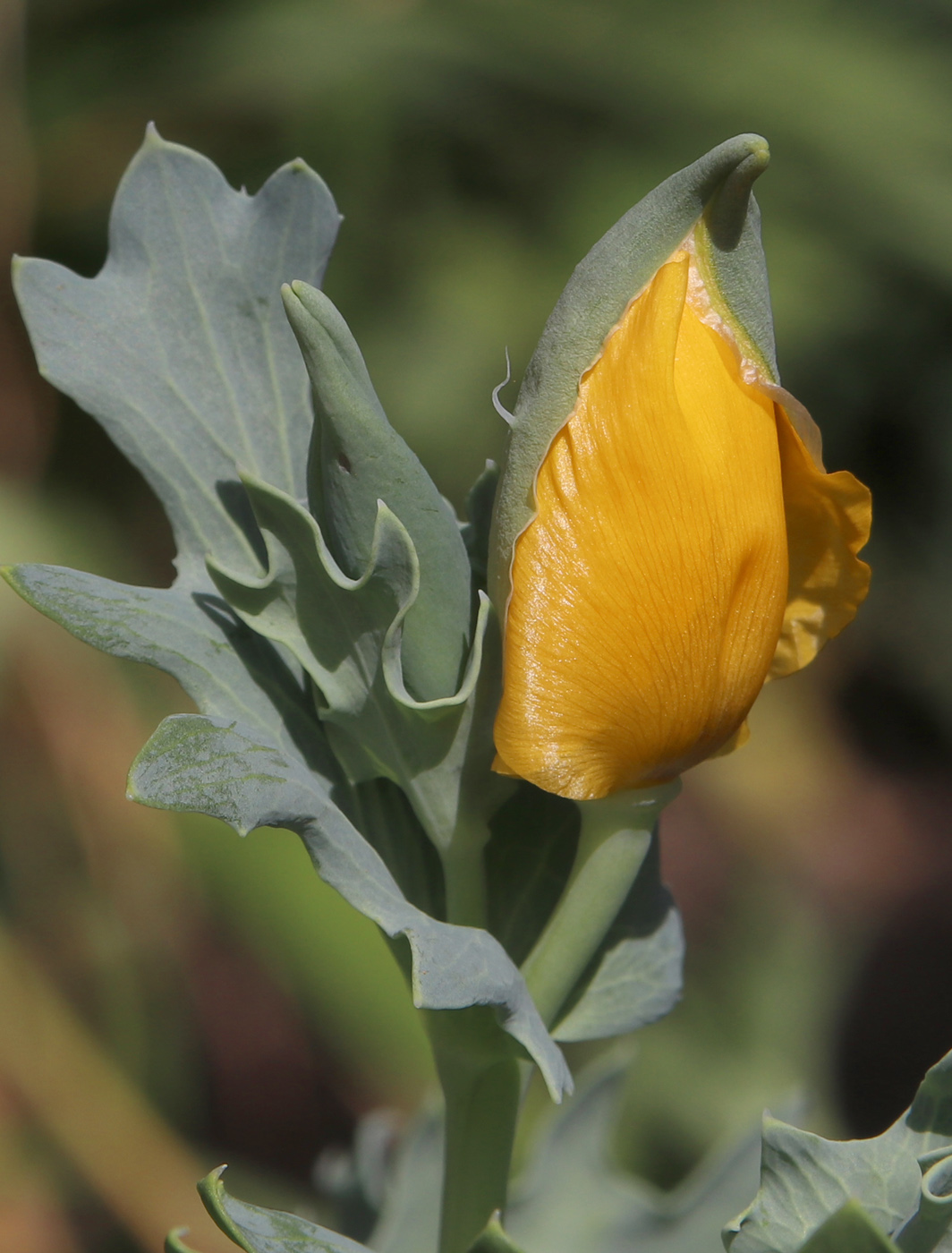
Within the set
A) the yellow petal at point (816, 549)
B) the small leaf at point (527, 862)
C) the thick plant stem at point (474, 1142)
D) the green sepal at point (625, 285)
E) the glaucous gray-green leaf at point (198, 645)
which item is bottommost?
the thick plant stem at point (474, 1142)

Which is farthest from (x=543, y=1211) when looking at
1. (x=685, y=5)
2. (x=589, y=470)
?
(x=685, y=5)

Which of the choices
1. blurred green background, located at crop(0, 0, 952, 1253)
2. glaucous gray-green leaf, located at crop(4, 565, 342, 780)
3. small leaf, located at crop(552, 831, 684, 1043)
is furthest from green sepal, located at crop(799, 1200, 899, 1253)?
blurred green background, located at crop(0, 0, 952, 1253)

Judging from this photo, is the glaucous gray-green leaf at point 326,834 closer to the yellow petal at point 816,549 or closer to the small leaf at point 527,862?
the small leaf at point 527,862

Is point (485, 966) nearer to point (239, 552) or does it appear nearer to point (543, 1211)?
point (239, 552)

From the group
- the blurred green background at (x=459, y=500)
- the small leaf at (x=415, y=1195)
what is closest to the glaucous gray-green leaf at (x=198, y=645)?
the small leaf at (x=415, y=1195)

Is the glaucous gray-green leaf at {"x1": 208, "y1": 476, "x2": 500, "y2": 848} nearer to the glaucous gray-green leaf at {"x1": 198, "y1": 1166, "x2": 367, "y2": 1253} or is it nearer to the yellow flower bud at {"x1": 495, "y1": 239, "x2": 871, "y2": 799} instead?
the yellow flower bud at {"x1": 495, "y1": 239, "x2": 871, "y2": 799}

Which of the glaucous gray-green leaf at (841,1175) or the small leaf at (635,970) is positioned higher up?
the glaucous gray-green leaf at (841,1175)
